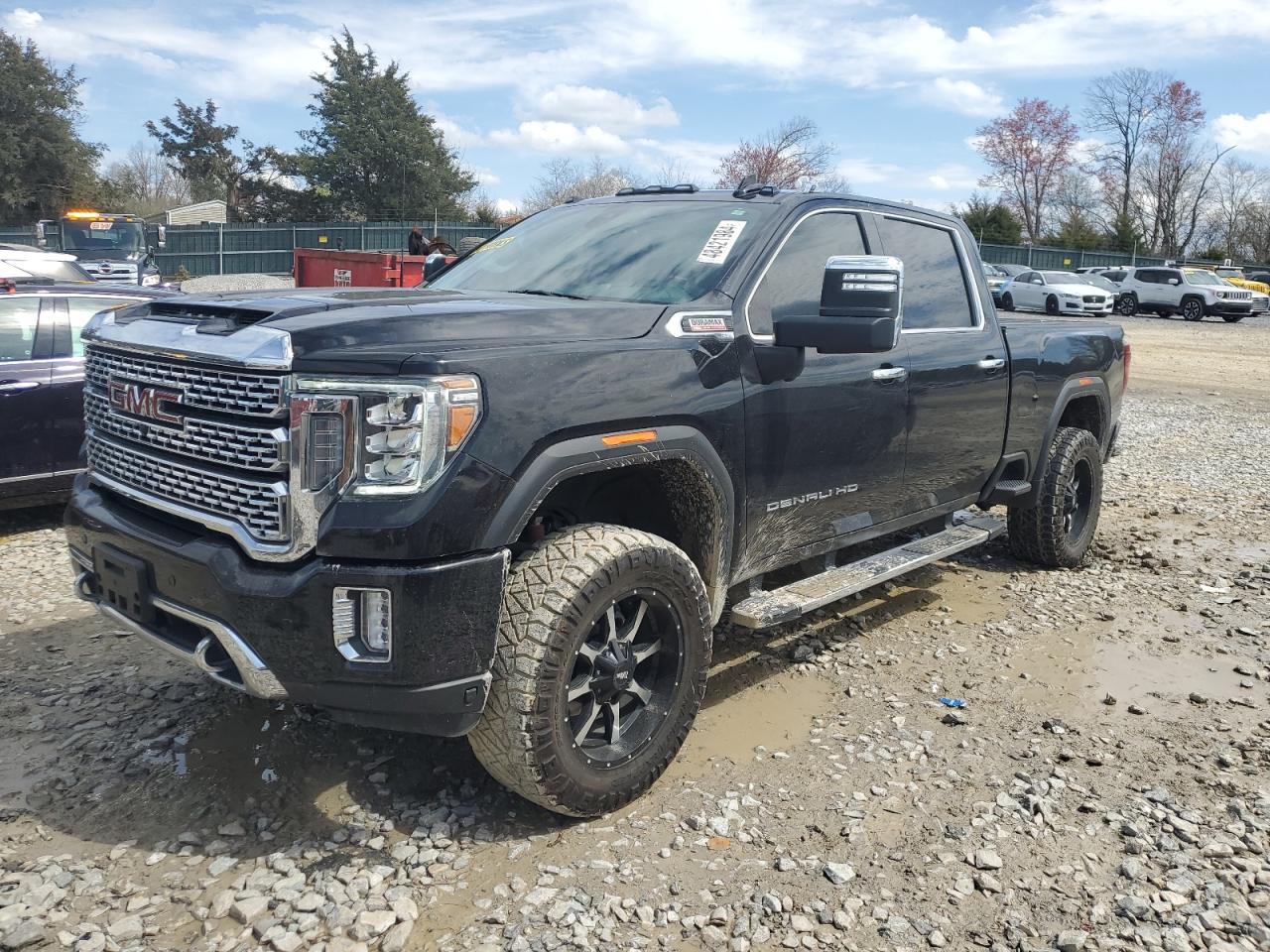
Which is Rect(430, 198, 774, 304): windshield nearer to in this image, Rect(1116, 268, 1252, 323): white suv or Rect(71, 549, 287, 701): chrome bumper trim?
Rect(71, 549, 287, 701): chrome bumper trim

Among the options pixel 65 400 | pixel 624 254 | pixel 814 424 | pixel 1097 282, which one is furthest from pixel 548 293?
pixel 1097 282

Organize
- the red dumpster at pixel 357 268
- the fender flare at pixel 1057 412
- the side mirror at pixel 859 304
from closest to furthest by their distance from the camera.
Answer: the side mirror at pixel 859 304, the fender flare at pixel 1057 412, the red dumpster at pixel 357 268

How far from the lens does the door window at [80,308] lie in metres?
6.57

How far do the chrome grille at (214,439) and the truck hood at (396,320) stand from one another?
0.74 feet

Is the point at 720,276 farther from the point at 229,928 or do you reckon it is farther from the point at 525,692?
the point at 229,928

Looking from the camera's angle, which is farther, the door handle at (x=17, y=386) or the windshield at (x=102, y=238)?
the windshield at (x=102, y=238)

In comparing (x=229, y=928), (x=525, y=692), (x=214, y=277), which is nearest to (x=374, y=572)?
(x=525, y=692)

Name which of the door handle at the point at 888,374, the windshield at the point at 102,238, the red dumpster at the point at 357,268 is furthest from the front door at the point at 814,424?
the windshield at the point at 102,238

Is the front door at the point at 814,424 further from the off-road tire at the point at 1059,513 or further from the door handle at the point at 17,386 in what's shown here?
the door handle at the point at 17,386

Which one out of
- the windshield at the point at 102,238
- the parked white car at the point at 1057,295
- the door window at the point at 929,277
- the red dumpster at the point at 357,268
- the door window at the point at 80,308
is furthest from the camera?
the parked white car at the point at 1057,295

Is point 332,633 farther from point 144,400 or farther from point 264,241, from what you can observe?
point 264,241

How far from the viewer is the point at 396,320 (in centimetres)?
284

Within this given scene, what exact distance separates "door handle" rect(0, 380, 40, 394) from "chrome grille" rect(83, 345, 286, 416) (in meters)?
3.46

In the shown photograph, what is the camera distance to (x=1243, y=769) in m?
3.68
